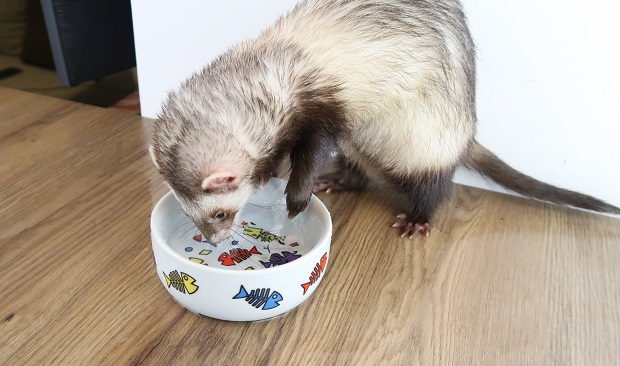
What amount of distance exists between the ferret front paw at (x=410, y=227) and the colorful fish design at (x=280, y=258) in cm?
28

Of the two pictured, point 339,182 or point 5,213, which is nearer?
point 5,213

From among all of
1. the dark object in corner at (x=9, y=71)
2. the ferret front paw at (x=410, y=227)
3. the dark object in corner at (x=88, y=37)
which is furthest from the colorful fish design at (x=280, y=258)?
the dark object in corner at (x=9, y=71)

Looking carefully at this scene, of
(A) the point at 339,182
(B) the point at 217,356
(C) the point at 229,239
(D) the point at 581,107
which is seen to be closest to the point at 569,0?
(D) the point at 581,107

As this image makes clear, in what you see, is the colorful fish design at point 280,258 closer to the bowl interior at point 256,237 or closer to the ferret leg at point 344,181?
the bowl interior at point 256,237

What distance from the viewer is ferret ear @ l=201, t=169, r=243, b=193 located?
911mm

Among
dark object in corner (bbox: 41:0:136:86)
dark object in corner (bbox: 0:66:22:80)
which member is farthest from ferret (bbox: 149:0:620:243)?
dark object in corner (bbox: 0:66:22:80)

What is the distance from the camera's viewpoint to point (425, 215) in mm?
1249

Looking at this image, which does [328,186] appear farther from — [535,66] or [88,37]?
[88,37]

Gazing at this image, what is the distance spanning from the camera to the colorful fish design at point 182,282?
85 centimetres

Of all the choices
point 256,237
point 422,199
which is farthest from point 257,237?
point 422,199

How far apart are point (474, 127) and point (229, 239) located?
614 mm

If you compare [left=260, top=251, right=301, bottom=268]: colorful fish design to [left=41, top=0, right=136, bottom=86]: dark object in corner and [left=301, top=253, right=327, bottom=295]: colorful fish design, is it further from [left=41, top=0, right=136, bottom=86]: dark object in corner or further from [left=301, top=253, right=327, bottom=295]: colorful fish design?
[left=41, top=0, right=136, bottom=86]: dark object in corner

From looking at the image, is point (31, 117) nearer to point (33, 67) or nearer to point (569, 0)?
point (33, 67)

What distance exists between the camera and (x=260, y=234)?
3.77 ft
